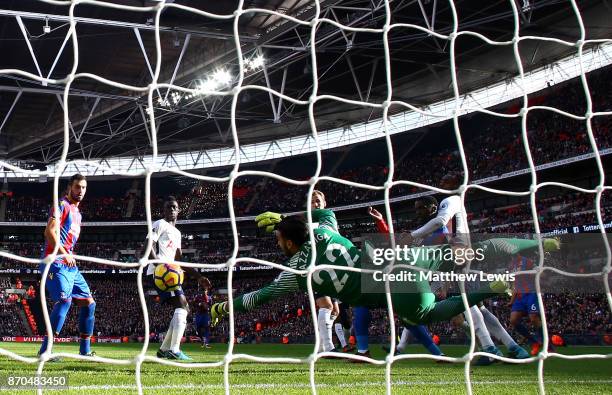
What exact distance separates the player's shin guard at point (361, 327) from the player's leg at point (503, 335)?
4.22ft

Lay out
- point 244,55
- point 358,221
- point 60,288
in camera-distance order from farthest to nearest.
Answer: point 358,221
point 244,55
point 60,288

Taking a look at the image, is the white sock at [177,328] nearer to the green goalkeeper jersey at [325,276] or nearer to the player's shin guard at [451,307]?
the green goalkeeper jersey at [325,276]

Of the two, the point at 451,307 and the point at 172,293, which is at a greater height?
the point at 172,293

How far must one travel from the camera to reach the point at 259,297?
418cm

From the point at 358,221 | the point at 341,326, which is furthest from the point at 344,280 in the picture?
the point at 358,221

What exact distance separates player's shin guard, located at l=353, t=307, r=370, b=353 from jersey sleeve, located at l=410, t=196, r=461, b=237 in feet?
6.97

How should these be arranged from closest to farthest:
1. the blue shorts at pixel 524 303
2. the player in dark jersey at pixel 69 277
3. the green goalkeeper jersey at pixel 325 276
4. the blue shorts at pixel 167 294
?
the green goalkeeper jersey at pixel 325 276
the player in dark jersey at pixel 69 277
the blue shorts at pixel 167 294
the blue shorts at pixel 524 303

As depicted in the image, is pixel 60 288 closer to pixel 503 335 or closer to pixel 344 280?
pixel 344 280

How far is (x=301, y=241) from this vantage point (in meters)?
3.97

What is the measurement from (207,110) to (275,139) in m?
9.21

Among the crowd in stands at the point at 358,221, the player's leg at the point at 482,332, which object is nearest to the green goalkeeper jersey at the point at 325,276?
the player's leg at the point at 482,332

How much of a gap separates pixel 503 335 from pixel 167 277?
356 centimetres

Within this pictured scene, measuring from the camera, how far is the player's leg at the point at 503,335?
6492 millimetres

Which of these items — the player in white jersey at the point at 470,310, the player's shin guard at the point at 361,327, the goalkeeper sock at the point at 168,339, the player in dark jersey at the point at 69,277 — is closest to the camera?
the player in white jersey at the point at 470,310
